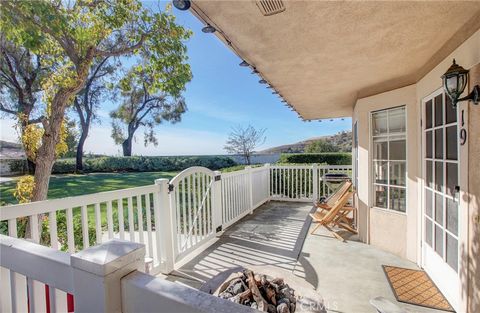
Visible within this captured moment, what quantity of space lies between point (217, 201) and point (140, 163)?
17859 mm

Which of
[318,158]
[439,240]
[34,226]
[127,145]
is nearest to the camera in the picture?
[34,226]

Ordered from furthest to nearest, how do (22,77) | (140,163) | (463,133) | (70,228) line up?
1. (140,163)
2. (22,77)
3. (463,133)
4. (70,228)

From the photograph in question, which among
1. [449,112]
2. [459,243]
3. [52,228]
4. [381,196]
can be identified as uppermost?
[449,112]

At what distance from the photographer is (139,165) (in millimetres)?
20531

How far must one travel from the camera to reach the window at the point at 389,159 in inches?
149

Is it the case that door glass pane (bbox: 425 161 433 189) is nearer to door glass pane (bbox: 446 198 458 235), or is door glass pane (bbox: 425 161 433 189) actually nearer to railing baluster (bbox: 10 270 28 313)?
door glass pane (bbox: 446 198 458 235)

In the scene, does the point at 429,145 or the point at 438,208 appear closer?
the point at 438,208

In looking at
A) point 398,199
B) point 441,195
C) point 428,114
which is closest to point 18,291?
point 441,195

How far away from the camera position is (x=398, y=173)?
3846 mm

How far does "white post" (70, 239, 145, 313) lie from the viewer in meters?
0.79

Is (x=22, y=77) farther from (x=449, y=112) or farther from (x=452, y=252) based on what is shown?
(x=452, y=252)

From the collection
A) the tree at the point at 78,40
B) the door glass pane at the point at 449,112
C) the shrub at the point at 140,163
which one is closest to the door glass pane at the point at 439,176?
the door glass pane at the point at 449,112

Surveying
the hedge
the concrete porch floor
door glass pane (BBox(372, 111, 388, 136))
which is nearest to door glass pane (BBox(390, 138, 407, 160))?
door glass pane (BBox(372, 111, 388, 136))

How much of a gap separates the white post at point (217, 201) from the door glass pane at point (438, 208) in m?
3.24
